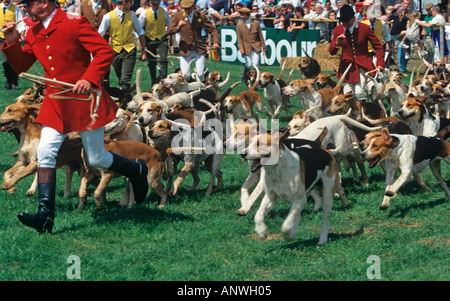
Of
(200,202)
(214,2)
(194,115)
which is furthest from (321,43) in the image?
(200,202)

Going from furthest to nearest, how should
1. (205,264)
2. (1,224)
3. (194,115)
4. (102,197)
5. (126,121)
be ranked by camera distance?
(194,115), (126,121), (102,197), (1,224), (205,264)

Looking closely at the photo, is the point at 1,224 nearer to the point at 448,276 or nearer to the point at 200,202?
the point at 200,202

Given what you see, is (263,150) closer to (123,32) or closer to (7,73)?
(123,32)

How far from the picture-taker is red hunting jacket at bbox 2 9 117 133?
20.1 ft

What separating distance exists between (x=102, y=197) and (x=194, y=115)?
2.28 m

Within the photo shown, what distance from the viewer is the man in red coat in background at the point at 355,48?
37.6 feet

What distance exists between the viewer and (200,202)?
8.24 metres

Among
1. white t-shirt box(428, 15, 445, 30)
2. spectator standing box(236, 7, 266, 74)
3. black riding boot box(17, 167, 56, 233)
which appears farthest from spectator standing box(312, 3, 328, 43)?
black riding boot box(17, 167, 56, 233)

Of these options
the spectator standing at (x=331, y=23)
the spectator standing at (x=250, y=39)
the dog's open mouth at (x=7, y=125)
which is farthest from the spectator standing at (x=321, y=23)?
the dog's open mouth at (x=7, y=125)

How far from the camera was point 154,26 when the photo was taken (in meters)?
15.5

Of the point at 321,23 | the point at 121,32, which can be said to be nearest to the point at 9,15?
the point at 121,32

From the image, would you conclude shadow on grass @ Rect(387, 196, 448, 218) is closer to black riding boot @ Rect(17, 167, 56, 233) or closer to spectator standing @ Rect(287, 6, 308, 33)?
black riding boot @ Rect(17, 167, 56, 233)

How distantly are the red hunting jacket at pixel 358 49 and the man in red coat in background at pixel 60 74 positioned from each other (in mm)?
6125

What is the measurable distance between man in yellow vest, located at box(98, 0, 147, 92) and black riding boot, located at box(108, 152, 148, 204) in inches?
228
